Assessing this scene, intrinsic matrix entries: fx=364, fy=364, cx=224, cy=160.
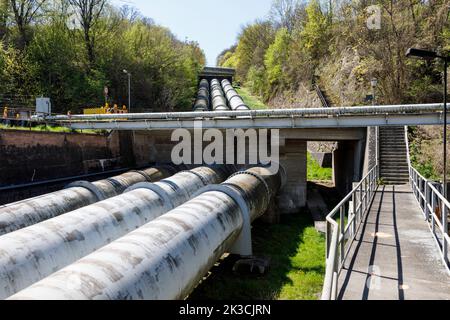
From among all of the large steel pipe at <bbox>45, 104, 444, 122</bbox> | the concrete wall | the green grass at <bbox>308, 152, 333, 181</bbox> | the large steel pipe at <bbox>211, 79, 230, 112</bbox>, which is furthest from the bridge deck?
the large steel pipe at <bbox>211, 79, 230, 112</bbox>

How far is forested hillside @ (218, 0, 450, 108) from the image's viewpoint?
27234mm

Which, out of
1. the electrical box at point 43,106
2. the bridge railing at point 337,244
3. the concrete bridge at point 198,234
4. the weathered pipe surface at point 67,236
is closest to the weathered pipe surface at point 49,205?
the concrete bridge at point 198,234

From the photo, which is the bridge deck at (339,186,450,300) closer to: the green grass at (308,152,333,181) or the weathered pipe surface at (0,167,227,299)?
the weathered pipe surface at (0,167,227,299)

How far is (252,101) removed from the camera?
5712 cm

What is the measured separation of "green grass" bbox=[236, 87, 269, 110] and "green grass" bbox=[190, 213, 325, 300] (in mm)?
33129

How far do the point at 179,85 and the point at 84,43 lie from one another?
11.0 meters

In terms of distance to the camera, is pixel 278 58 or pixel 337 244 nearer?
pixel 337 244

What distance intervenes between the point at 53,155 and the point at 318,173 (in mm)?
22025

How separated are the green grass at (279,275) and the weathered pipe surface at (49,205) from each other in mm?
4899

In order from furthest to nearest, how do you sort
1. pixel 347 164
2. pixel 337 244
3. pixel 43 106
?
pixel 347 164
pixel 43 106
pixel 337 244

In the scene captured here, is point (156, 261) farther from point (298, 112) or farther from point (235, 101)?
point (235, 101)

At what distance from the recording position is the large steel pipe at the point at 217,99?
36.0m

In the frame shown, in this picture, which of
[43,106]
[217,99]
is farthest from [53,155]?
[217,99]
